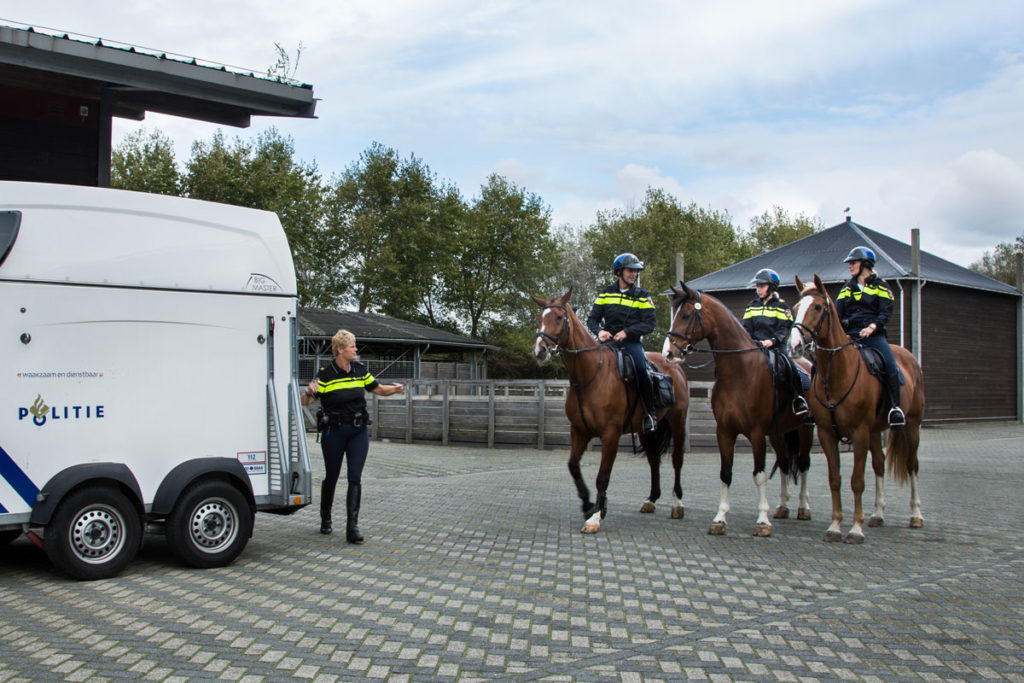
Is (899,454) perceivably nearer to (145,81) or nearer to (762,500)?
(762,500)

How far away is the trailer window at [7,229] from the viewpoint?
6730 millimetres

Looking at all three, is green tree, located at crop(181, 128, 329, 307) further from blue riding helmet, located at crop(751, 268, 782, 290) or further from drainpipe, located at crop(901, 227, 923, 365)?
blue riding helmet, located at crop(751, 268, 782, 290)

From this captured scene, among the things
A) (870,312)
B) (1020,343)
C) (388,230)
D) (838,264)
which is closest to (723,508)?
(870,312)

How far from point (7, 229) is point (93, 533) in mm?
2483

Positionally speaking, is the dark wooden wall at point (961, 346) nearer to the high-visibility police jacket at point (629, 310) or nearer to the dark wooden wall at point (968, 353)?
the dark wooden wall at point (968, 353)

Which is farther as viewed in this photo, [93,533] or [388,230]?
[388,230]

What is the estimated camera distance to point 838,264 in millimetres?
34094

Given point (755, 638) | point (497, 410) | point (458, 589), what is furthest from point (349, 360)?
point (497, 410)

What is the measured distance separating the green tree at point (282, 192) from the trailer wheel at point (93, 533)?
126ft

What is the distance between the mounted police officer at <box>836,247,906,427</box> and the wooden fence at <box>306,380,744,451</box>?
9853mm

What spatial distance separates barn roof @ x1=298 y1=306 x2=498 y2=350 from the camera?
3456cm

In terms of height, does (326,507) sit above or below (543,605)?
above

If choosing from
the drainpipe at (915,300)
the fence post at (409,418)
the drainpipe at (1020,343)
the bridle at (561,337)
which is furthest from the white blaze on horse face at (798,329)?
the drainpipe at (1020,343)

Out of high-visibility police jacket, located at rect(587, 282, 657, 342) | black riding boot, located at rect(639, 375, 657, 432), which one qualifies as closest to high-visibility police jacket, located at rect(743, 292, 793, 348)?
high-visibility police jacket, located at rect(587, 282, 657, 342)
